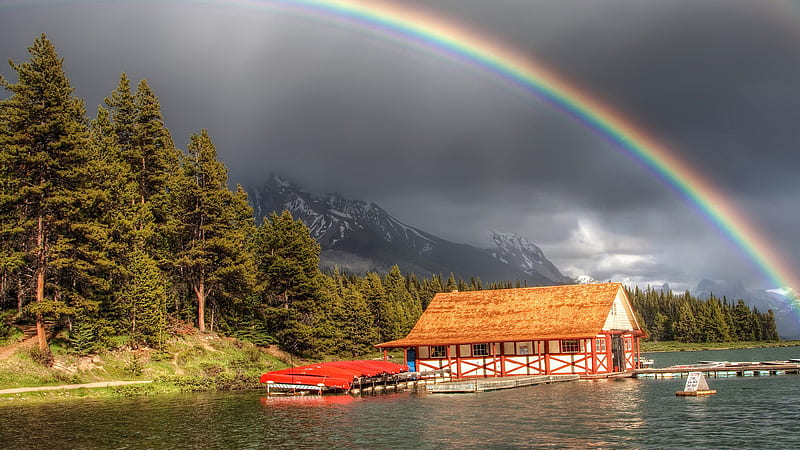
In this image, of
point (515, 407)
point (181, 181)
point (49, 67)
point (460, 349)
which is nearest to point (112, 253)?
point (181, 181)

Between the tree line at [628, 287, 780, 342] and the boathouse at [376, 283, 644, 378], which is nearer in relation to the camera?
the boathouse at [376, 283, 644, 378]

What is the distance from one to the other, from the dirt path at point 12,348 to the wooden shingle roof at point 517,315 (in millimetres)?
26910

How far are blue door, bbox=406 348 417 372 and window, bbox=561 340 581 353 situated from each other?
1327 centimetres

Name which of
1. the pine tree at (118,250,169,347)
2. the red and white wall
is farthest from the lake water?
the pine tree at (118,250,169,347)

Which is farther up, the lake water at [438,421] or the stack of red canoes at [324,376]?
the stack of red canoes at [324,376]

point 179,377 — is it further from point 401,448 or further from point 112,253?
point 401,448

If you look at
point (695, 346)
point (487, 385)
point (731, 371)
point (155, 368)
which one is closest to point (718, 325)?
point (695, 346)

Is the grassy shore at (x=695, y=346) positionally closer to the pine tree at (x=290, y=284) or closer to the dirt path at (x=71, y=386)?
the pine tree at (x=290, y=284)

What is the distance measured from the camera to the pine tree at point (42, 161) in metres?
48.2

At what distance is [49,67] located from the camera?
50.0 meters

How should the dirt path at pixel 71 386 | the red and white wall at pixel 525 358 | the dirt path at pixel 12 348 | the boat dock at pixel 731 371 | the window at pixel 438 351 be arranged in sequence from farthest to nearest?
the window at pixel 438 351
the red and white wall at pixel 525 358
the boat dock at pixel 731 371
the dirt path at pixel 12 348
the dirt path at pixel 71 386

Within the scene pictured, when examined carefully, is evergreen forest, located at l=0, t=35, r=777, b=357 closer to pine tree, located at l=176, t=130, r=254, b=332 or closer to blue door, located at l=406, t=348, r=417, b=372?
pine tree, located at l=176, t=130, r=254, b=332

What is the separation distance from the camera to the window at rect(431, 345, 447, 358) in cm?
5972

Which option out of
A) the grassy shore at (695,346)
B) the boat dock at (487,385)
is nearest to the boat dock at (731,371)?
the boat dock at (487,385)
